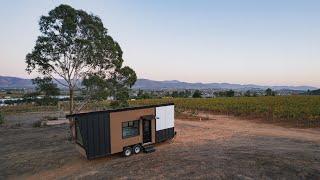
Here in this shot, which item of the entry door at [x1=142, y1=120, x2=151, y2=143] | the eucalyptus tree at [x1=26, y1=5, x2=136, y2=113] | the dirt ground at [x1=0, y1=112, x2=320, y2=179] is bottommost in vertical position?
the dirt ground at [x1=0, y1=112, x2=320, y2=179]

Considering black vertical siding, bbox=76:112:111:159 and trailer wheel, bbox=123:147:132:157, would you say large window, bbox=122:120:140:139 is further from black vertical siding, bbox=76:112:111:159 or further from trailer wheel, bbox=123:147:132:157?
black vertical siding, bbox=76:112:111:159

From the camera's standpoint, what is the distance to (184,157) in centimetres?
1631

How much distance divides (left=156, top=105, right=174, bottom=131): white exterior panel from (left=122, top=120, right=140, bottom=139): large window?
182 cm

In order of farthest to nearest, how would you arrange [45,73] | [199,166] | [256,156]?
[45,73] → [256,156] → [199,166]

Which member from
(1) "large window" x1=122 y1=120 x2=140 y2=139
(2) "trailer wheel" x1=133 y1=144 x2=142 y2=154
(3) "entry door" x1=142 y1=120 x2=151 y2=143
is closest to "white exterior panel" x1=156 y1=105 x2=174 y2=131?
(3) "entry door" x1=142 y1=120 x2=151 y2=143

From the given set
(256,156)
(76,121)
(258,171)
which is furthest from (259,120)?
(76,121)

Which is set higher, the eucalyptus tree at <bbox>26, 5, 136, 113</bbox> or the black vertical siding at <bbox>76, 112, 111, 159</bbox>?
the eucalyptus tree at <bbox>26, 5, 136, 113</bbox>

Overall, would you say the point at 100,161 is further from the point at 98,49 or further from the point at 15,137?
the point at 15,137

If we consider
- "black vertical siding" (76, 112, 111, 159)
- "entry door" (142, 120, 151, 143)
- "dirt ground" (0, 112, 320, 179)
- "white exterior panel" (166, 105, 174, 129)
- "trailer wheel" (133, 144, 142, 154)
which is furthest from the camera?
"white exterior panel" (166, 105, 174, 129)

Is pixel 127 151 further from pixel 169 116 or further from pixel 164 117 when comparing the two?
pixel 169 116

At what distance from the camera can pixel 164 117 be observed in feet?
67.2

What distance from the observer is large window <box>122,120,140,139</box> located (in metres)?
17.8

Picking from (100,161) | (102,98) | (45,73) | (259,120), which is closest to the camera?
(100,161)

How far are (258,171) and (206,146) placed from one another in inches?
245
